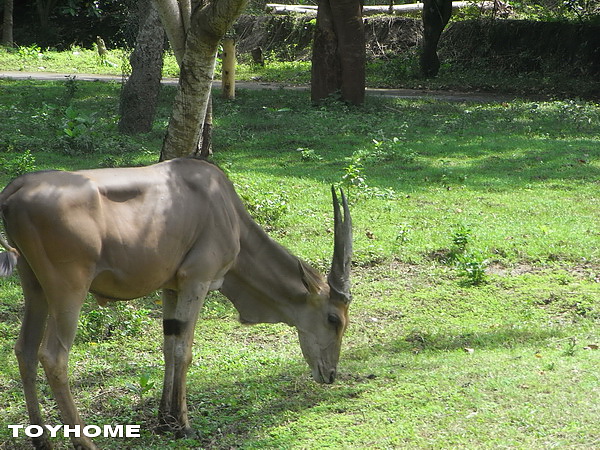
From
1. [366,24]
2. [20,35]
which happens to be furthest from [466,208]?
[20,35]

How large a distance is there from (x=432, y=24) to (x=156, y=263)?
20560 millimetres

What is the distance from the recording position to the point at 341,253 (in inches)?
230

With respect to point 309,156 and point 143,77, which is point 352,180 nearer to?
point 309,156

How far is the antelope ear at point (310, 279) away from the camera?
6012 millimetres

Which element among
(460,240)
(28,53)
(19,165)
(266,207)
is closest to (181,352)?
(460,240)

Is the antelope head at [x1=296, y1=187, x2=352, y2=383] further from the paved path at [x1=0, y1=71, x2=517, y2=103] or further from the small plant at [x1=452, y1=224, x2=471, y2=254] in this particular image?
the paved path at [x1=0, y1=71, x2=517, y2=103]

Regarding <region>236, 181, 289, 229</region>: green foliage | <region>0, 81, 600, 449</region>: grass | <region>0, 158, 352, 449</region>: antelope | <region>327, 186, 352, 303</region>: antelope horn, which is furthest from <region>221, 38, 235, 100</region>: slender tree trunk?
<region>327, 186, 352, 303</region>: antelope horn

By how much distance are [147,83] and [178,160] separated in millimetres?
9922

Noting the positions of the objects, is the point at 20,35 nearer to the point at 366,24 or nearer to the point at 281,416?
the point at 366,24

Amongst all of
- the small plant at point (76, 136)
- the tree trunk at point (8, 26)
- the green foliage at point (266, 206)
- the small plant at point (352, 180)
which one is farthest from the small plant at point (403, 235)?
the tree trunk at point (8, 26)

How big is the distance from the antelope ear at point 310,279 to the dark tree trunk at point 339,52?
13.3 metres

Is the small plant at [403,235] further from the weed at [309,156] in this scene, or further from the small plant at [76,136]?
the small plant at [76,136]

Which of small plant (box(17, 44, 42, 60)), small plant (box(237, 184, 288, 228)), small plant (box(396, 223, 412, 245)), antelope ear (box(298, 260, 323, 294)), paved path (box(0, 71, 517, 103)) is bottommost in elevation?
small plant (box(396, 223, 412, 245))

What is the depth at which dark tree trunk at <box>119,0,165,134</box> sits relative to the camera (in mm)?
15328
